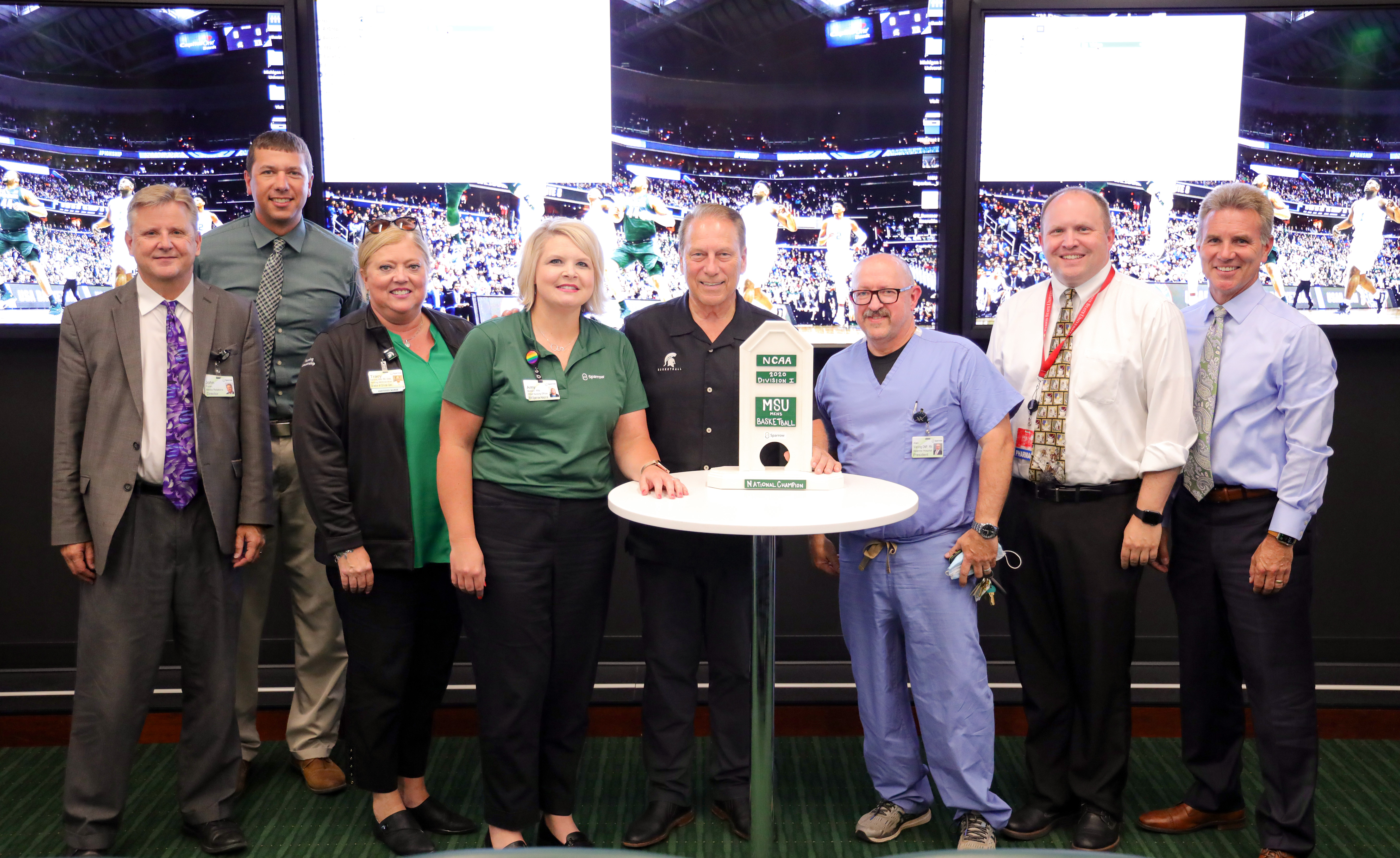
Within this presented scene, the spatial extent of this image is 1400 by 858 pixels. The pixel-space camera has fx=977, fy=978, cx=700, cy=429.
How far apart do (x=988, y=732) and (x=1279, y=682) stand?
756 mm

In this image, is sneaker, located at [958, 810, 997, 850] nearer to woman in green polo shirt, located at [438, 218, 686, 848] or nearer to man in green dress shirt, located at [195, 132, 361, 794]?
woman in green polo shirt, located at [438, 218, 686, 848]

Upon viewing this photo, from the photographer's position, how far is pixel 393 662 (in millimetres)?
A: 2617

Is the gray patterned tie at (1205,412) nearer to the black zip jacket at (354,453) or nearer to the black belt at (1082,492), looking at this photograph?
the black belt at (1082,492)

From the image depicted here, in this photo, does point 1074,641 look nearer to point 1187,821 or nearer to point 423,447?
point 1187,821

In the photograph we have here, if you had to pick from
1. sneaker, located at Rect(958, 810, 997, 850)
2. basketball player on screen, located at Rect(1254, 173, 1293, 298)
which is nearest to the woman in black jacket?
sneaker, located at Rect(958, 810, 997, 850)

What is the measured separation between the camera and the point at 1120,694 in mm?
2693

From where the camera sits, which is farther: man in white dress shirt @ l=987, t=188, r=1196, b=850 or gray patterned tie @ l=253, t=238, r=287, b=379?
gray patterned tie @ l=253, t=238, r=287, b=379

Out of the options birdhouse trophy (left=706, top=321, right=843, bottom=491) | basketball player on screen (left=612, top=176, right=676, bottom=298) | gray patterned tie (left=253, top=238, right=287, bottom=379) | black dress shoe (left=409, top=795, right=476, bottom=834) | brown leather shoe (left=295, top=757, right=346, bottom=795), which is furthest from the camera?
basketball player on screen (left=612, top=176, right=676, bottom=298)

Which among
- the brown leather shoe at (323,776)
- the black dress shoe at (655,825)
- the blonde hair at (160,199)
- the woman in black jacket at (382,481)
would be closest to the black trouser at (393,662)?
the woman in black jacket at (382,481)

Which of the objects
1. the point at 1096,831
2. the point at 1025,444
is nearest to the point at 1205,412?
the point at 1025,444


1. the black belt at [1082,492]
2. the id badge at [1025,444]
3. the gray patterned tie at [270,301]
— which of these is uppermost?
the gray patterned tie at [270,301]

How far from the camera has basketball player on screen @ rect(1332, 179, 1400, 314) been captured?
3477 millimetres

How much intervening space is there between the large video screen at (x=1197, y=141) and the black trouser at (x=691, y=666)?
5.02 ft

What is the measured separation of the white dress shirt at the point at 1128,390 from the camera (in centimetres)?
257
